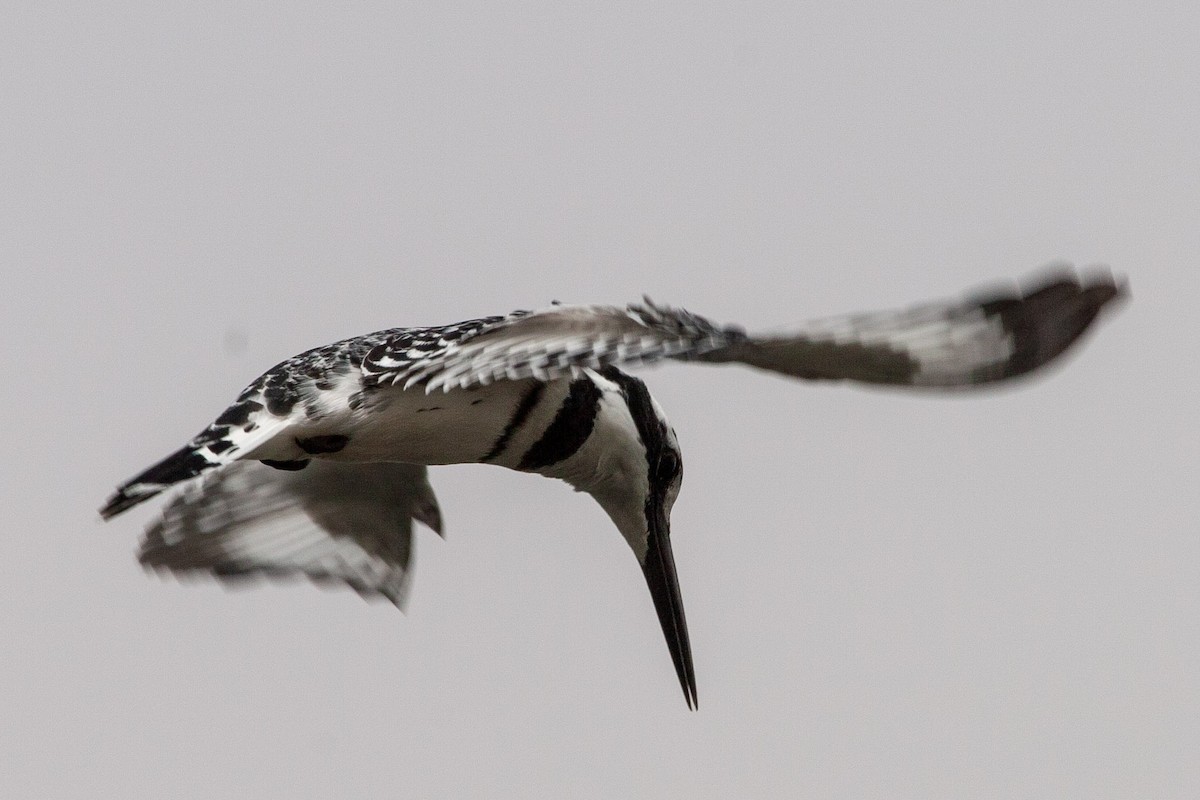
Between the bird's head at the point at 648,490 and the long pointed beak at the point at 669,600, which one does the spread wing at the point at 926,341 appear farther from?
the long pointed beak at the point at 669,600

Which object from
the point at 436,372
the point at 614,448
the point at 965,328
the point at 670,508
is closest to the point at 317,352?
the point at 436,372

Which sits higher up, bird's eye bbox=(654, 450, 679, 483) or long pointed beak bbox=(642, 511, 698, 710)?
bird's eye bbox=(654, 450, 679, 483)

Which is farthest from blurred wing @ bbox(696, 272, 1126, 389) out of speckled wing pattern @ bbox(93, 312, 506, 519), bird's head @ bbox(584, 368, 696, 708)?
bird's head @ bbox(584, 368, 696, 708)

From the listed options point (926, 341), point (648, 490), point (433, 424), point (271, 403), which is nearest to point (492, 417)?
point (433, 424)

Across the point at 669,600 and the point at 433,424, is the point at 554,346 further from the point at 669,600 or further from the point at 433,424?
the point at 669,600

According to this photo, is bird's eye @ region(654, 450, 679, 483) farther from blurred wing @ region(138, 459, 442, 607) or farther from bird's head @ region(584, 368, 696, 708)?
blurred wing @ region(138, 459, 442, 607)

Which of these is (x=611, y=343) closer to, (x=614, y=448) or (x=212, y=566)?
(x=614, y=448)

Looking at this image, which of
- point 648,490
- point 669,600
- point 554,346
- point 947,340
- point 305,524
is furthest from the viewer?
point 305,524

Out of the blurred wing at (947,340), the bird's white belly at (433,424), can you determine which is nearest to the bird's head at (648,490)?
the bird's white belly at (433,424)
